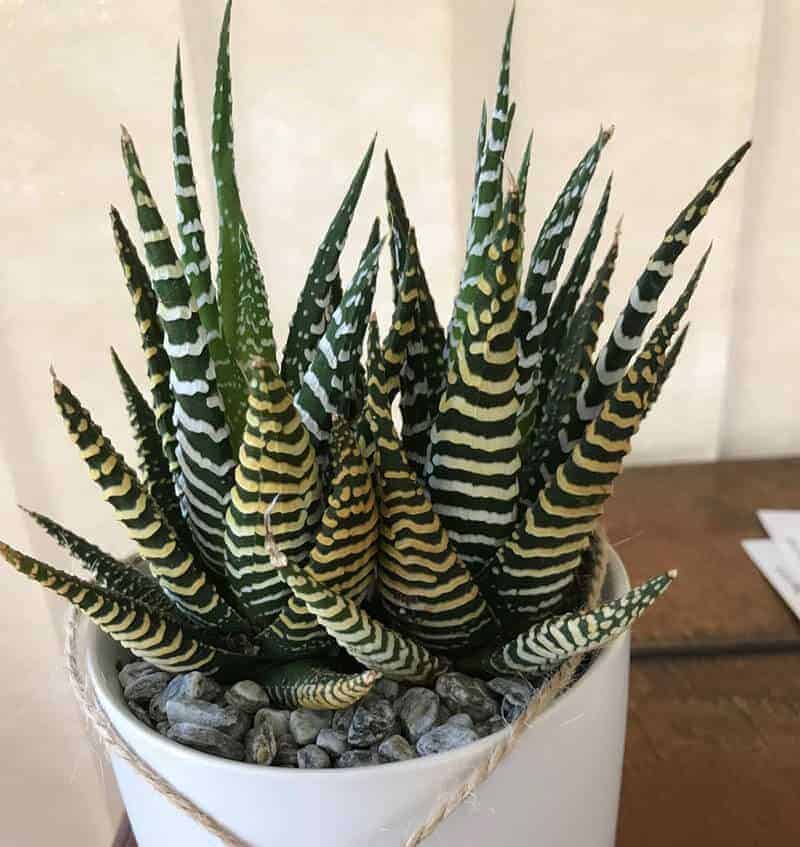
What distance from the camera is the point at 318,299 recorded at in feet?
1.06

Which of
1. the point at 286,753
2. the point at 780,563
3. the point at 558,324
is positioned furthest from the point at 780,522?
the point at 286,753

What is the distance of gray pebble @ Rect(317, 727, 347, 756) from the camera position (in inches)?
10.7

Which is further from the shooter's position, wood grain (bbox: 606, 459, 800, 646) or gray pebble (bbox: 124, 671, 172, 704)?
wood grain (bbox: 606, 459, 800, 646)

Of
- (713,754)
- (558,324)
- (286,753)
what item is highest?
(558,324)

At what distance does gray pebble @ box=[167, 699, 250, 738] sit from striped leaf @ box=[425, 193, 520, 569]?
9 cm

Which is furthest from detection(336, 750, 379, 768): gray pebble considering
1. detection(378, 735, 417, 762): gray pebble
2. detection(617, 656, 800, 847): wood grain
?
detection(617, 656, 800, 847): wood grain

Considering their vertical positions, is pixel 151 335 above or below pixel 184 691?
above

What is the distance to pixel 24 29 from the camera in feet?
1.89

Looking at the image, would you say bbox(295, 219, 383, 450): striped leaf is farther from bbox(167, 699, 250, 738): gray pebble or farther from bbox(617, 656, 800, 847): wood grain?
bbox(617, 656, 800, 847): wood grain

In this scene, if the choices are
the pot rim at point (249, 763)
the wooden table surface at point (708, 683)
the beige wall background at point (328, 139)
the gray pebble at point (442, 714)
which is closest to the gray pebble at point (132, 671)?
the pot rim at point (249, 763)

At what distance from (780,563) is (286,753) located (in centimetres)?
44

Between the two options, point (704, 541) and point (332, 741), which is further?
point (704, 541)

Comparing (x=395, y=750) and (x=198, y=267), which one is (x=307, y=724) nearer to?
(x=395, y=750)

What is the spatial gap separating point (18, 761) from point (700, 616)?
1.88 feet
